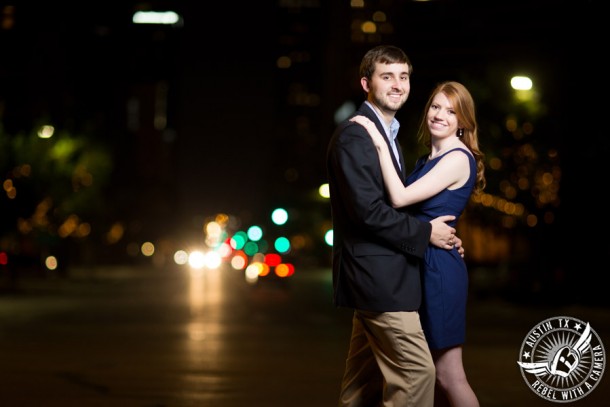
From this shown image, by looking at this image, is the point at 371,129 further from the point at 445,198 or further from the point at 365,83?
the point at 445,198

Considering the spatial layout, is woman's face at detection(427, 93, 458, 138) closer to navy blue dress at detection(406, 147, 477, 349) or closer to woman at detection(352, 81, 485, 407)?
woman at detection(352, 81, 485, 407)

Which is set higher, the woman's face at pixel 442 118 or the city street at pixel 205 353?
the woman's face at pixel 442 118

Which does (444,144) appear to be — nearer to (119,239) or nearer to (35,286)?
(35,286)

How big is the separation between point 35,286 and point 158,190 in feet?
480

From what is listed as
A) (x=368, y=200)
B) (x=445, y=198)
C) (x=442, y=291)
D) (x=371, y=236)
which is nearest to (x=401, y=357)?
(x=442, y=291)

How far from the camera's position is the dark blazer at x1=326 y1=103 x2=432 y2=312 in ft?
21.4

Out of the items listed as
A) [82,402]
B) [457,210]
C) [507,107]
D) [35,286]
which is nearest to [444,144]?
[457,210]

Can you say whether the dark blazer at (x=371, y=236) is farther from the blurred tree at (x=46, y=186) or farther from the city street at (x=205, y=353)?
the blurred tree at (x=46, y=186)

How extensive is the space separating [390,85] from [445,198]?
0.69m

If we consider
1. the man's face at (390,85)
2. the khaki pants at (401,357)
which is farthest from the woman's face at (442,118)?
the khaki pants at (401,357)

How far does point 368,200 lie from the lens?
6504 mm

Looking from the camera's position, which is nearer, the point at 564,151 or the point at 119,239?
the point at 564,151

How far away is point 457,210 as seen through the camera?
708cm

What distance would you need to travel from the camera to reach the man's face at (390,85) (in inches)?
268
